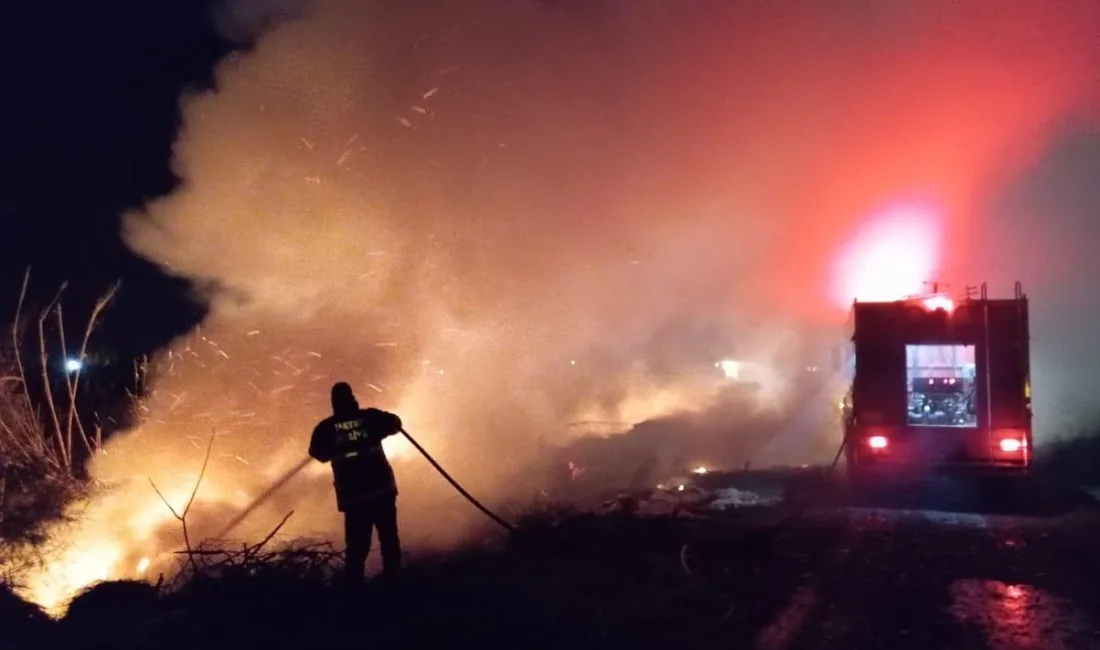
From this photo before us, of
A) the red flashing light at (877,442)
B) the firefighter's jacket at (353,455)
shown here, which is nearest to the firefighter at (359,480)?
the firefighter's jacket at (353,455)

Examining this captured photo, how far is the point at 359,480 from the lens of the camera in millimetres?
6820

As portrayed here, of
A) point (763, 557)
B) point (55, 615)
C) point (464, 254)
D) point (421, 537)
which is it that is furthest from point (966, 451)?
point (55, 615)

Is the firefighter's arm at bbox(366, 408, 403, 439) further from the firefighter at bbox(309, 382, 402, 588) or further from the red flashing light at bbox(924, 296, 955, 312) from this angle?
the red flashing light at bbox(924, 296, 955, 312)

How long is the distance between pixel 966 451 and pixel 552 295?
28.3 ft

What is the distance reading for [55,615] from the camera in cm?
734

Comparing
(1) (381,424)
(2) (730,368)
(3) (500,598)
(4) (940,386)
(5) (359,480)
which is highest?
(2) (730,368)

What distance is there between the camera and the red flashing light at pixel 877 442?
11547 millimetres

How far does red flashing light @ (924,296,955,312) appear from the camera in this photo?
11.4 meters

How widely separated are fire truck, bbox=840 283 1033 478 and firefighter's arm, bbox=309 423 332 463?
288 inches

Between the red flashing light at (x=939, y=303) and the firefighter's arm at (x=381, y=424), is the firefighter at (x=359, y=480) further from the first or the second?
the red flashing light at (x=939, y=303)

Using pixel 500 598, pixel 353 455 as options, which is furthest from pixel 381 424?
pixel 500 598

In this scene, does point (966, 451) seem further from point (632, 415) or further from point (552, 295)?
point (632, 415)

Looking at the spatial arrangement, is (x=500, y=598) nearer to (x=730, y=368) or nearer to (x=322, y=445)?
(x=322, y=445)

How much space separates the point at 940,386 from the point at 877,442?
3.50ft
